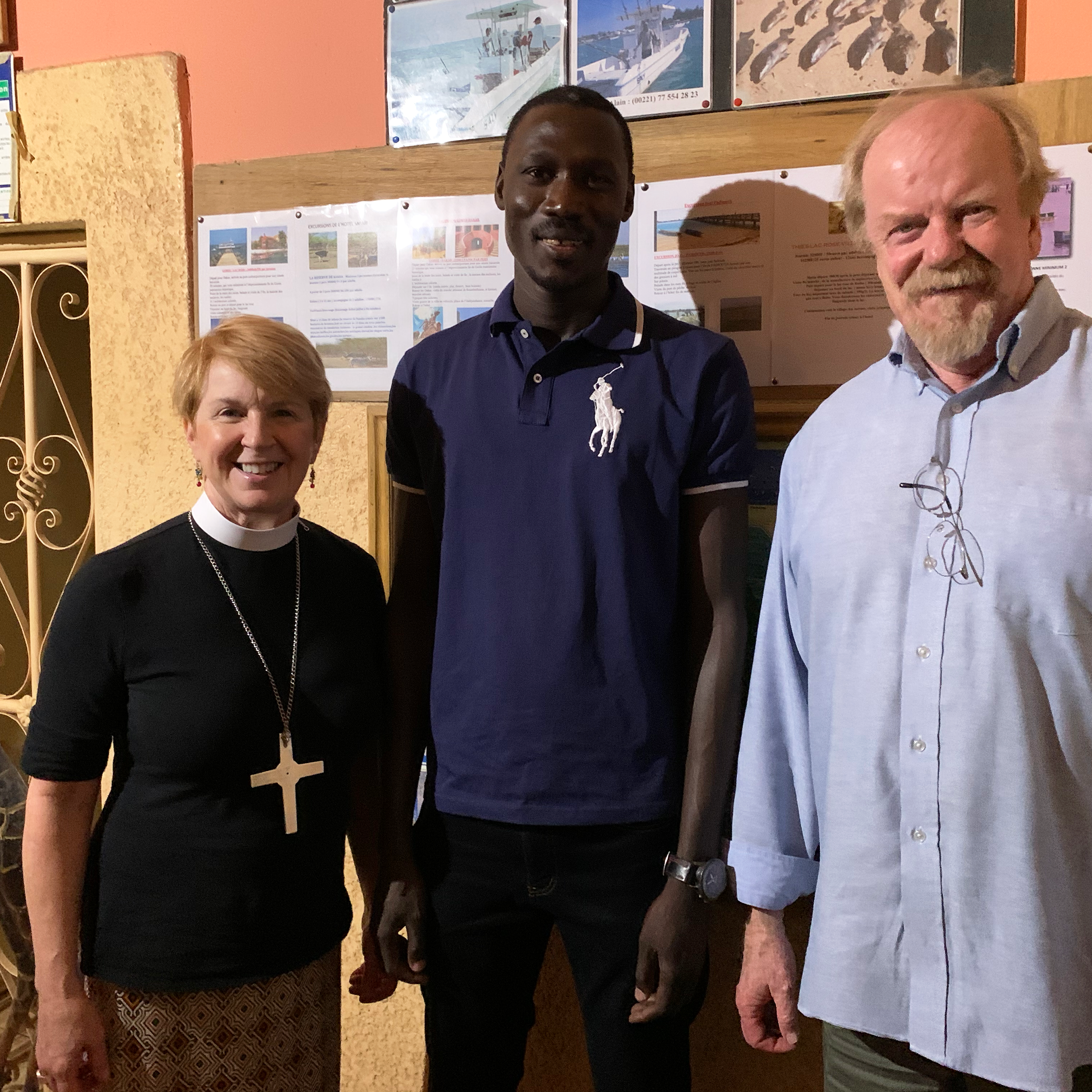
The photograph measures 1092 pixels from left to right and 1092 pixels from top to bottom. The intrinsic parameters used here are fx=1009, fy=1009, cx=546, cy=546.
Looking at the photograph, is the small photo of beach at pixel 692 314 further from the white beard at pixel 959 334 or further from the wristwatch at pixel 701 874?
the wristwatch at pixel 701 874

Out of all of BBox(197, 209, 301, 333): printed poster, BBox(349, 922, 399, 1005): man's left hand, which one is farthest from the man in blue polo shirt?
BBox(197, 209, 301, 333): printed poster

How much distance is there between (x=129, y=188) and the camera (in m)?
2.37

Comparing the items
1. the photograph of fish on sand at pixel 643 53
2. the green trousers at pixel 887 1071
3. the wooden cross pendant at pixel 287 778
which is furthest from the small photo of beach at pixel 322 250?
the green trousers at pixel 887 1071

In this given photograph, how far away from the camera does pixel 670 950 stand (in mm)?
1474

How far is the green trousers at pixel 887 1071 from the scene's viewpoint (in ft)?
4.17

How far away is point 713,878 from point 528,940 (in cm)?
36

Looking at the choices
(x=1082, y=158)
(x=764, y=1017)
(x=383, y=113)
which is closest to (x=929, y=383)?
(x=1082, y=158)

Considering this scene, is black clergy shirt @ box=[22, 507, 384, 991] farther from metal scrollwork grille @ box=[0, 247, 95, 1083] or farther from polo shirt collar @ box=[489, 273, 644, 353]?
metal scrollwork grille @ box=[0, 247, 95, 1083]

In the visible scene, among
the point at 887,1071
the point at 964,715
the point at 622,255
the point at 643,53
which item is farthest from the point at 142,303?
the point at 887,1071

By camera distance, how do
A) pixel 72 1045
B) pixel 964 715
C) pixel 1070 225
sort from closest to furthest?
A: pixel 964 715 < pixel 72 1045 < pixel 1070 225

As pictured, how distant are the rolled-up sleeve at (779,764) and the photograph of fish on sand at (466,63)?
107cm

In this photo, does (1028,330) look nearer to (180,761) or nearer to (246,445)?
(246,445)

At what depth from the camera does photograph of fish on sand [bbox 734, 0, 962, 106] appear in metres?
1.79

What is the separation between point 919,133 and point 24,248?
7.16 ft
